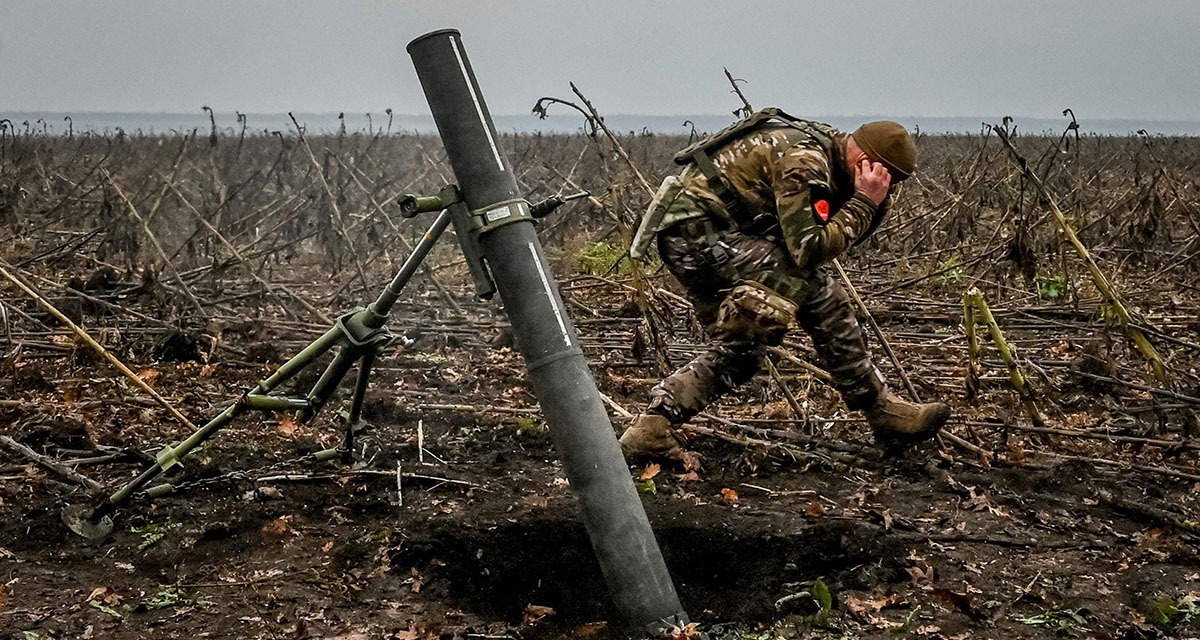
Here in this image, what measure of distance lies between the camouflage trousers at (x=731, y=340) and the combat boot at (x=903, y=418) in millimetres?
68

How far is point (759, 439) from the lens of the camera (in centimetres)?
507

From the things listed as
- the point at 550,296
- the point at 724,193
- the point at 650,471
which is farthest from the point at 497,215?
the point at 650,471

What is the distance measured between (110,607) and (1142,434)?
15.0 feet

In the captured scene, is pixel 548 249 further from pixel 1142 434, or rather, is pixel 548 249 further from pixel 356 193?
pixel 1142 434

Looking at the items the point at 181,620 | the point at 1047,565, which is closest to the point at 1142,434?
the point at 1047,565

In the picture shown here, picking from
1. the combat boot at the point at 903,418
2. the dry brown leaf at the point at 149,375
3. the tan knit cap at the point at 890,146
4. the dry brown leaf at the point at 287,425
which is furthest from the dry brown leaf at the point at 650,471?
the dry brown leaf at the point at 149,375

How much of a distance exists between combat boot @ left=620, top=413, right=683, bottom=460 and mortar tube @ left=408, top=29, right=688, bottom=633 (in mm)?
1689

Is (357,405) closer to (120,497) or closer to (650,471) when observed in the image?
(120,497)

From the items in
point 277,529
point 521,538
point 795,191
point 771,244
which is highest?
point 795,191

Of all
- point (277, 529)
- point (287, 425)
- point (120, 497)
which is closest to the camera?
point (120, 497)

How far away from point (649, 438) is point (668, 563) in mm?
797

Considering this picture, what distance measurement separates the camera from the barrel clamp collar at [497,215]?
281 centimetres

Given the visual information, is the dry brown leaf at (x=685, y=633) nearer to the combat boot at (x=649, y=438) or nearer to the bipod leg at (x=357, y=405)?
the bipod leg at (x=357, y=405)

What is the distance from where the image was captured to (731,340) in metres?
4.54
